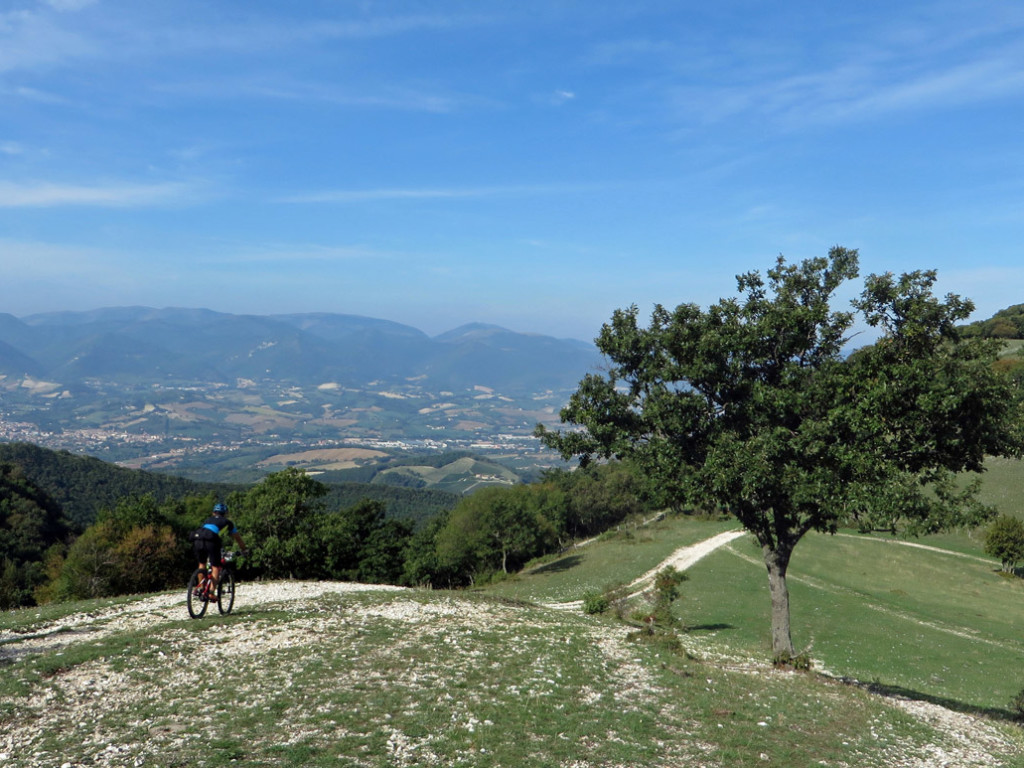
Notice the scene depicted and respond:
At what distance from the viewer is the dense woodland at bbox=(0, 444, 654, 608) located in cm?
4456

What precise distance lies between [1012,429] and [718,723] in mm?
12281

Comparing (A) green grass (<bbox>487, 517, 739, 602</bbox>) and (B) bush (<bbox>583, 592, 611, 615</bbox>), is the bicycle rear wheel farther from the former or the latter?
(A) green grass (<bbox>487, 517, 739, 602</bbox>)

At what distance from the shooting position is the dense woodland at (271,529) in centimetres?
4456

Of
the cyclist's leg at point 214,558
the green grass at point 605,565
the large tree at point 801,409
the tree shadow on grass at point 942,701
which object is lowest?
the green grass at point 605,565

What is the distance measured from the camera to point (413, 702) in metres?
13.7

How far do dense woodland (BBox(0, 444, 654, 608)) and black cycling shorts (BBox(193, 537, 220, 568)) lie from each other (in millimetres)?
12728

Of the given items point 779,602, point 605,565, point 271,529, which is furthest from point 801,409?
point 605,565

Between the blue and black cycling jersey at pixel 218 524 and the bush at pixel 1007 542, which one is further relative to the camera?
the bush at pixel 1007 542

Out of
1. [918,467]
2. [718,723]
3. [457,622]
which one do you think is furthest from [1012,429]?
[457,622]

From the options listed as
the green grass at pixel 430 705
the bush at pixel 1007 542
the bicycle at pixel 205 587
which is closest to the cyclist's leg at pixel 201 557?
the bicycle at pixel 205 587

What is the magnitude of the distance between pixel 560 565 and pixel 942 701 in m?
56.3

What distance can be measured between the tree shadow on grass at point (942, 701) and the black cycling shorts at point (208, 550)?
20.2 metres

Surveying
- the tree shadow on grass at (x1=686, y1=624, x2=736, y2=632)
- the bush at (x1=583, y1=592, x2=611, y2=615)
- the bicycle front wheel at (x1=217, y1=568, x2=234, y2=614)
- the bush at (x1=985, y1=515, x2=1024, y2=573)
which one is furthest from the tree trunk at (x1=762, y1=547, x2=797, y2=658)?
the bush at (x1=985, y1=515, x2=1024, y2=573)

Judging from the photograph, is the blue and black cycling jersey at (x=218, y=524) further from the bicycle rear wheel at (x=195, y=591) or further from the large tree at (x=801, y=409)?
the large tree at (x=801, y=409)
